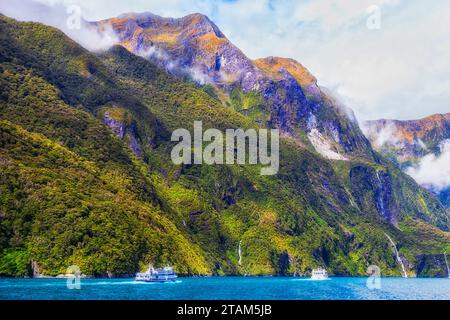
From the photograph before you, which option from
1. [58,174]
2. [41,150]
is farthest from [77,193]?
[41,150]

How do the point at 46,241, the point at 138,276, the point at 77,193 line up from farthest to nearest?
the point at 77,193 → the point at 46,241 → the point at 138,276

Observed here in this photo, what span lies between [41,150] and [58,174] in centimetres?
1509

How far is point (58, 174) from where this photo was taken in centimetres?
18212

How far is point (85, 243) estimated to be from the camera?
162 m
